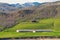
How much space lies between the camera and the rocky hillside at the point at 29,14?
686 cm

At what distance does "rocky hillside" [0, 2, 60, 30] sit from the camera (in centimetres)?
686

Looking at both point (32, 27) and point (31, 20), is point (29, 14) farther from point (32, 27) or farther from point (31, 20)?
point (32, 27)

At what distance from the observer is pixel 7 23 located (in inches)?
269

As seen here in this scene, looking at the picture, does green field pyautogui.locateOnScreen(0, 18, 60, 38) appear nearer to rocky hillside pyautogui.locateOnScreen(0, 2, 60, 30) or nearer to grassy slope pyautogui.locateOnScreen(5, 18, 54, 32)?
grassy slope pyautogui.locateOnScreen(5, 18, 54, 32)

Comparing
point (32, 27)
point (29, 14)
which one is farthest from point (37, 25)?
point (29, 14)

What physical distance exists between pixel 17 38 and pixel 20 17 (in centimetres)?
88

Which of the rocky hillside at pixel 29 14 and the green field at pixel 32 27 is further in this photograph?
the rocky hillside at pixel 29 14

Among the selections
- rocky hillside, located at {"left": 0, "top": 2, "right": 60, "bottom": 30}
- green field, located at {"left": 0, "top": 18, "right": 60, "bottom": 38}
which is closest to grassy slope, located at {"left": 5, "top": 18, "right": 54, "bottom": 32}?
green field, located at {"left": 0, "top": 18, "right": 60, "bottom": 38}

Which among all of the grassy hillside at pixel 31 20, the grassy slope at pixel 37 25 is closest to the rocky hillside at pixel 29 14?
the grassy hillside at pixel 31 20

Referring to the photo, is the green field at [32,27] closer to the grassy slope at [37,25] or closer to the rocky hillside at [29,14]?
the grassy slope at [37,25]

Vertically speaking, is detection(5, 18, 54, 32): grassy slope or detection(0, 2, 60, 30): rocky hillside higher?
detection(0, 2, 60, 30): rocky hillside

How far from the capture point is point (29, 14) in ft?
22.9

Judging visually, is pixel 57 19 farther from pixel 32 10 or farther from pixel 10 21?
pixel 10 21

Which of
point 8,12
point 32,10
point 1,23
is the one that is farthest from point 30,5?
point 1,23
